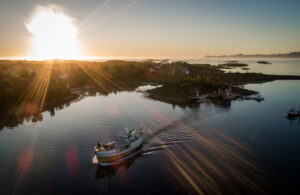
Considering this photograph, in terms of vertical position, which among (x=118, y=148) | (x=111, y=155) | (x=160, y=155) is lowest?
(x=160, y=155)

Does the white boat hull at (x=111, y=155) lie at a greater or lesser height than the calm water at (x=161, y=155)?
greater

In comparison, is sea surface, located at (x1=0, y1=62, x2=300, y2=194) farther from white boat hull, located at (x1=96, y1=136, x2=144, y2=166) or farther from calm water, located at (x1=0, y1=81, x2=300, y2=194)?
white boat hull, located at (x1=96, y1=136, x2=144, y2=166)

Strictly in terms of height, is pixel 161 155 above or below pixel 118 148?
below

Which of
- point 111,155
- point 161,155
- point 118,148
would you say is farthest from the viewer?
point 161,155

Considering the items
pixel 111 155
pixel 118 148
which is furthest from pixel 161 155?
pixel 111 155

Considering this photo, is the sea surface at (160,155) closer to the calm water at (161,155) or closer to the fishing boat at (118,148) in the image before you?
the calm water at (161,155)

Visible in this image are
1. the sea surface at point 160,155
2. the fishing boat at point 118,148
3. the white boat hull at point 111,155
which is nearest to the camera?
the sea surface at point 160,155

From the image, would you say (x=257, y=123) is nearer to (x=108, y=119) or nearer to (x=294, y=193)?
(x=294, y=193)

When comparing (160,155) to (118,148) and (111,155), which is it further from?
(111,155)

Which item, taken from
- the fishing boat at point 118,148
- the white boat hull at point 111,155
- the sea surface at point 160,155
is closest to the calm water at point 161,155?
the sea surface at point 160,155
